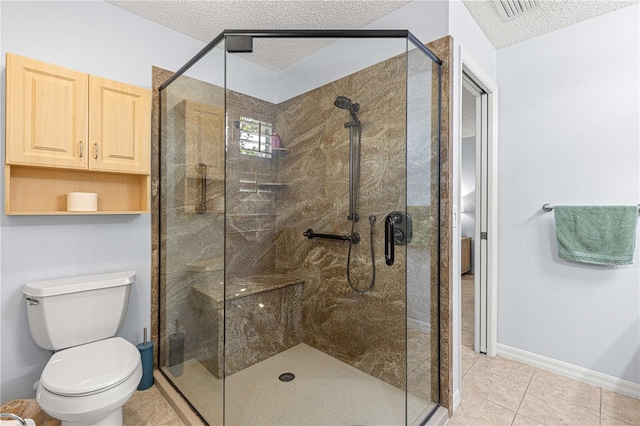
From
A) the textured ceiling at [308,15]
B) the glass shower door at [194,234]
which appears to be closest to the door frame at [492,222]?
the textured ceiling at [308,15]

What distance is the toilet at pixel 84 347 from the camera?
1.32 metres

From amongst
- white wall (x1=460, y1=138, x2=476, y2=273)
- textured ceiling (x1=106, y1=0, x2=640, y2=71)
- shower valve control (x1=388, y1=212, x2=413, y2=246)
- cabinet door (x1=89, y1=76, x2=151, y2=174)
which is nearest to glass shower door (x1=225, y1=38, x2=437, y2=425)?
shower valve control (x1=388, y1=212, x2=413, y2=246)

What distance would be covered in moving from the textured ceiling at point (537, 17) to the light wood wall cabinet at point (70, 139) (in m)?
2.29

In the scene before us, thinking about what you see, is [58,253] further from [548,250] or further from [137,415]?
[548,250]

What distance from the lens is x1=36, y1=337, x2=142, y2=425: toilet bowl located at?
1.31m

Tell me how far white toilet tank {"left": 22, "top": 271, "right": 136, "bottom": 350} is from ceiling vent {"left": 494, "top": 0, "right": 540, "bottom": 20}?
2.90 meters

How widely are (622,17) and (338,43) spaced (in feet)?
6.16

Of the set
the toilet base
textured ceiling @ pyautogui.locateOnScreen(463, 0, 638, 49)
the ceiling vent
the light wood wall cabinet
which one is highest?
textured ceiling @ pyautogui.locateOnScreen(463, 0, 638, 49)

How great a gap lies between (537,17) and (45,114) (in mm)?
3072

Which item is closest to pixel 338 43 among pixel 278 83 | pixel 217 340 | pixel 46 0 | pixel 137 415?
pixel 278 83

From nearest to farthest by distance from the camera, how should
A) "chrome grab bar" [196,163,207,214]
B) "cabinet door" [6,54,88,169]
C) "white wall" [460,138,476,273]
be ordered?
"cabinet door" [6,54,88,169] < "chrome grab bar" [196,163,207,214] < "white wall" [460,138,476,273]

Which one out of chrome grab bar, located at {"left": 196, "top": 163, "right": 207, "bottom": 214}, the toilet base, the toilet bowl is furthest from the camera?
chrome grab bar, located at {"left": 196, "top": 163, "right": 207, "bottom": 214}

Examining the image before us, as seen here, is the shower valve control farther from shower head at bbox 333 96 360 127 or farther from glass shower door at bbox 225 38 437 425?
shower head at bbox 333 96 360 127

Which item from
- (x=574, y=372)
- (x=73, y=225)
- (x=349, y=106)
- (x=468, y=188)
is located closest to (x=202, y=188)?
(x=73, y=225)
